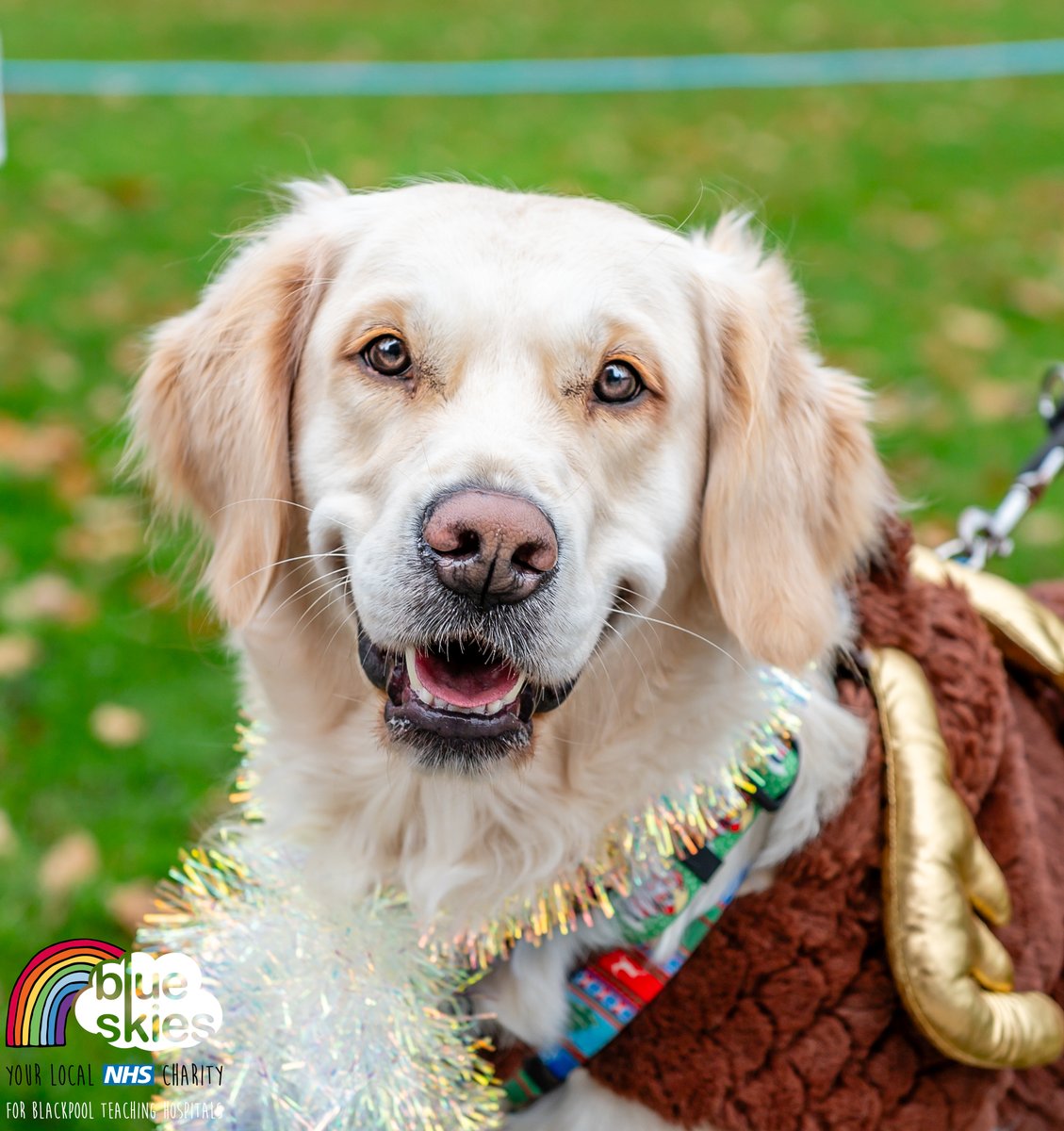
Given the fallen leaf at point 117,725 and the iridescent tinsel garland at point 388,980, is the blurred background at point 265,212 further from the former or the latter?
the iridescent tinsel garland at point 388,980

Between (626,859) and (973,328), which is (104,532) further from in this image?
(973,328)

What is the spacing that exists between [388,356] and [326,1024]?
1.10 metres

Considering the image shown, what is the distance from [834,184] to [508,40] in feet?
17.8

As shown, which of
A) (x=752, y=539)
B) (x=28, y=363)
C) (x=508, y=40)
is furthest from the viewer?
(x=508, y=40)

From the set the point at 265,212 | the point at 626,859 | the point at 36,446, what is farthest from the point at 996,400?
the point at 626,859

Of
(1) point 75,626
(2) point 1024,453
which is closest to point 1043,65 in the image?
(2) point 1024,453

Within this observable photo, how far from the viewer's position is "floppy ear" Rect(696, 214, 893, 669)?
7.02 feet

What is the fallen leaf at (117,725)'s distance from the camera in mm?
3723

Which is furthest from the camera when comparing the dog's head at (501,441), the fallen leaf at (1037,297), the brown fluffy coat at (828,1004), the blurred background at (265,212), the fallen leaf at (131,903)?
the fallen leaf at (1037,297)

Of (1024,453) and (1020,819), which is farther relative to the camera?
(1024,453)

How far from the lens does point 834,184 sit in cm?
820

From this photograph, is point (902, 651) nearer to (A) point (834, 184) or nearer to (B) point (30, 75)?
(A) point (834, 184)

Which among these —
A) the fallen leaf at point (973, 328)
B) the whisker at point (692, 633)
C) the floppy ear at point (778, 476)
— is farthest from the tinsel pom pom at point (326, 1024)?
the fallen leaf at point (973, 328)

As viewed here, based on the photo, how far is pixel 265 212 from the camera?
274 cm
